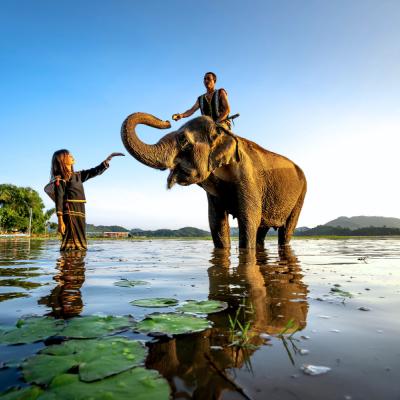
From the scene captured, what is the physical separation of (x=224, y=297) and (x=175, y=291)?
20.8 inches

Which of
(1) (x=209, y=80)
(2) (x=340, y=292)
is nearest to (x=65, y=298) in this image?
(2) (x=340, y=292)

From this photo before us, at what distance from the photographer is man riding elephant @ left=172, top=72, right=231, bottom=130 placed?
22.9ft

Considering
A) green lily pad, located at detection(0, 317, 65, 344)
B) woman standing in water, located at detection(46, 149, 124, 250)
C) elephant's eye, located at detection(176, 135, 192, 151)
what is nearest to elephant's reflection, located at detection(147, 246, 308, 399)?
green lily pad, located at detection(0, 317, 65, 344)

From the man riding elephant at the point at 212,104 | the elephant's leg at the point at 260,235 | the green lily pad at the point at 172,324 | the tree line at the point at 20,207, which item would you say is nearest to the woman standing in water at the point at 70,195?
the man riding elephant at the point at 212,104

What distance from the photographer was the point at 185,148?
5.93 meters

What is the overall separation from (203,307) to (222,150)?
446cm

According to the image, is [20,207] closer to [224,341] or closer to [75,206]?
[75,206]

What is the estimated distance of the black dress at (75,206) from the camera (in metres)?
7.76

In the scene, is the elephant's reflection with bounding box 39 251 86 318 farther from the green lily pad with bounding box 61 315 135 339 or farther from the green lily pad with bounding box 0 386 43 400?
the green lily pad with bounding box 0 386 43 400

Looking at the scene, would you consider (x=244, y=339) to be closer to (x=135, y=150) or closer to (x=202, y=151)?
(x=135, y=150)

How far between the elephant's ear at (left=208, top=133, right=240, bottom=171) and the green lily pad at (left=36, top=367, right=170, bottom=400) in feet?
17.2

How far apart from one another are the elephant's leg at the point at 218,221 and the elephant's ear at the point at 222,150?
134 cm

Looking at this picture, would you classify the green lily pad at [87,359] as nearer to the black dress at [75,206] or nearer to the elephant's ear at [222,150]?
the elephant's ear at [222,150]

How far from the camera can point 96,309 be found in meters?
2.06
